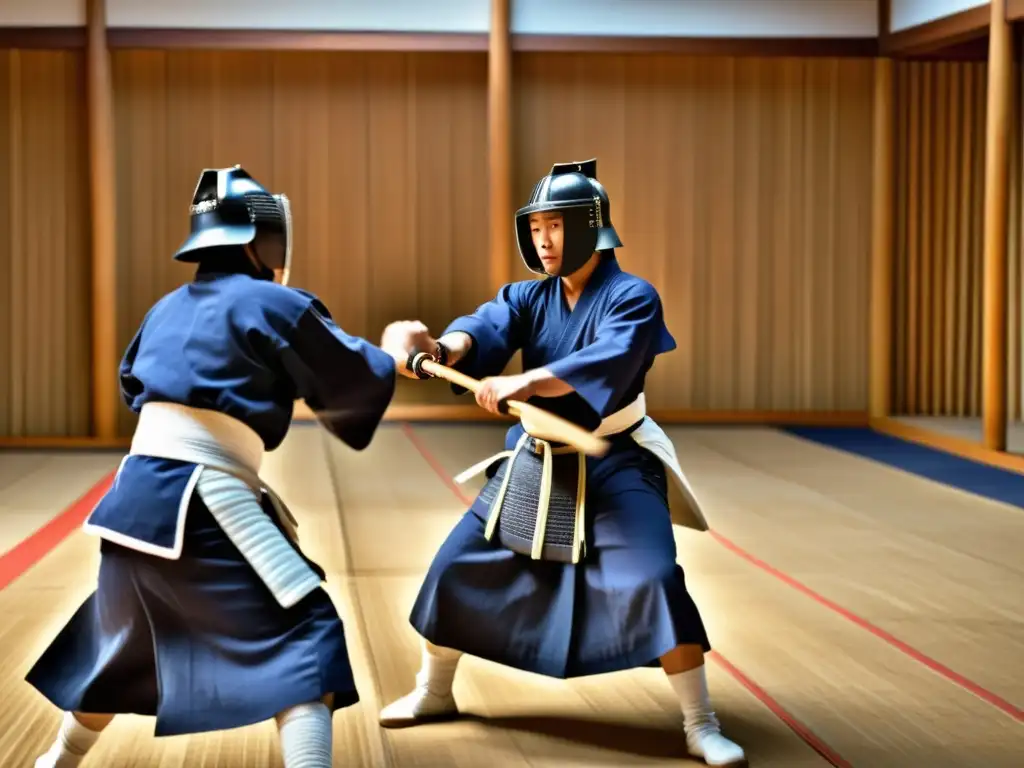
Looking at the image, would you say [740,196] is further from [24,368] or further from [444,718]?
[444,718]

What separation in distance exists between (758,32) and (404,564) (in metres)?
4.30

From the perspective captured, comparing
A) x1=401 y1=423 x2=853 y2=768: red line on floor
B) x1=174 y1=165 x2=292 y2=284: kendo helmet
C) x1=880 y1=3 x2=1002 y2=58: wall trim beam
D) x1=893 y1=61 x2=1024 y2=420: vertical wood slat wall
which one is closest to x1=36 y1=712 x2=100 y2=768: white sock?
x1=174 y1=165 x2=292 y2=284: kendo helmet

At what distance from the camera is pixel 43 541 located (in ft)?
15.3

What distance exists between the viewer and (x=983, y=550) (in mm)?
4516

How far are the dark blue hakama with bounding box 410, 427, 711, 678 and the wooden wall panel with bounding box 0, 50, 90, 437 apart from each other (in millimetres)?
4983

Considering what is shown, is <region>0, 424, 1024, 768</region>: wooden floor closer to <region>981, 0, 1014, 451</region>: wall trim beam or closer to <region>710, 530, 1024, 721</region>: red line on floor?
<region>710, 530, 1024, 721</region>: red line on floor

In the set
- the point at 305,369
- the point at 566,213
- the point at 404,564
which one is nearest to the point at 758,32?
the point at 404,564

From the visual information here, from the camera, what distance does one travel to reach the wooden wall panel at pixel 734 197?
756cm

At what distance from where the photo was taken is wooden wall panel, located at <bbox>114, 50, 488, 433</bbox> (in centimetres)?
734

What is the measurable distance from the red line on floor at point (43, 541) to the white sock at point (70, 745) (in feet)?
5.77

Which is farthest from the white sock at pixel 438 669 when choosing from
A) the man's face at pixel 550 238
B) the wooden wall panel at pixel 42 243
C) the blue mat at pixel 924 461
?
the wooden wall panel at pixel 42 243

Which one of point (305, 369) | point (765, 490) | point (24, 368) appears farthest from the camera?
point (24, 368)

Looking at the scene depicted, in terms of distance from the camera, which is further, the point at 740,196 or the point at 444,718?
the point at 740,196

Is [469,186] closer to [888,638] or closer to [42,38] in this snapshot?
[42,38]
